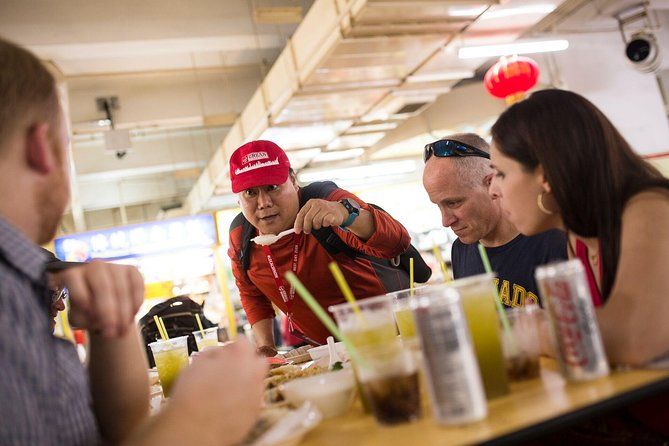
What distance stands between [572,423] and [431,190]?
184 cm

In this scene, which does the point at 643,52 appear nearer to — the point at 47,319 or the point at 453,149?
the point at 453,149

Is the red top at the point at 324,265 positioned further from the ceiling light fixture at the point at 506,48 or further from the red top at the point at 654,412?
the ceiling light fixture at the point at 506,48

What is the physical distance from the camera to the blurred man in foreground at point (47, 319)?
0.99m

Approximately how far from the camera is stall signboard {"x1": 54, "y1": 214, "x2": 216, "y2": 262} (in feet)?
26.7

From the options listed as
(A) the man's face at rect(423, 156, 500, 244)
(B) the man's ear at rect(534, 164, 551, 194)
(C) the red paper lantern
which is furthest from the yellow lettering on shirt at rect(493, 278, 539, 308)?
(C) the red paper lantern

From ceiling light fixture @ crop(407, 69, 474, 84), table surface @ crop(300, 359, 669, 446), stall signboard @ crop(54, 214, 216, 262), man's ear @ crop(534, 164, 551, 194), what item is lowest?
table surface @ crop(300, 359, 669, 446)

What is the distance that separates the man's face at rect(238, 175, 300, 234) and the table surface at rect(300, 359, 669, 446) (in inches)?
76.2

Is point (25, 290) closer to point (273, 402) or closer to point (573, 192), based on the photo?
point (273, 402)

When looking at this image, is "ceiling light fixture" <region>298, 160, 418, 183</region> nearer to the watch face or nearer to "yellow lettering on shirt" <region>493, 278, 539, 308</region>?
the watch face

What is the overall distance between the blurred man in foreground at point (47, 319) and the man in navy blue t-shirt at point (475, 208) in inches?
64.1

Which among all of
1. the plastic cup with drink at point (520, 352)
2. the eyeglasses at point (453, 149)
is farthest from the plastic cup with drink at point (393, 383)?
the eyeglasses at point (453, 149)

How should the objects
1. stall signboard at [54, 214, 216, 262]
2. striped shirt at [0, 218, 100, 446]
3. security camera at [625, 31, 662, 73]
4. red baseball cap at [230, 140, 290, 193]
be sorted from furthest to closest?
security camera at [625, 31, 662, 73], stall signboard at [54, 214, 216, 262], red baseball cap at [230, 140, 290, 193], striped shirt at [0, 218, 100, 446]

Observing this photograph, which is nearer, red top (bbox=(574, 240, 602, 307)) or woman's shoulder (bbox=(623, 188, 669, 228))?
woman's shoulder (bbox=(623, 188, 669, 228))

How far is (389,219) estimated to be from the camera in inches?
113
